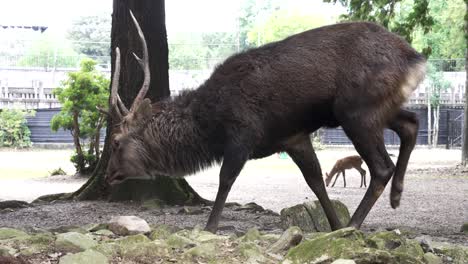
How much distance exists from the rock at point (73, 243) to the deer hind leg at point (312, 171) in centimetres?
240

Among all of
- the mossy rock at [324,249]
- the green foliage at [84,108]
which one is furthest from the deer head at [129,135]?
the green foliage at [84,108]

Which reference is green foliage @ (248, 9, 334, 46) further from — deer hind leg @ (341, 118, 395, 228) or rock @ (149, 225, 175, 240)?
rock @ (149, 225, 175, 240)

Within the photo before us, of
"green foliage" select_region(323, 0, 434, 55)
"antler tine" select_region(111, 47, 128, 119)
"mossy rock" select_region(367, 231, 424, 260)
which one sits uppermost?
"green foliage" select_region(323, 0, 434, 55)

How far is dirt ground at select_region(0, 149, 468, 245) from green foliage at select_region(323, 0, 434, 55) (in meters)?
2.54

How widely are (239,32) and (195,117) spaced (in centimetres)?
6092

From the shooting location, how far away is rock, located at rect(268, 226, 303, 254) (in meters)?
4.98

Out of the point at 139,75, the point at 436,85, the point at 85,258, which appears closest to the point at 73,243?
the point at 85,258

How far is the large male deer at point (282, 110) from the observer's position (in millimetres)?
6020

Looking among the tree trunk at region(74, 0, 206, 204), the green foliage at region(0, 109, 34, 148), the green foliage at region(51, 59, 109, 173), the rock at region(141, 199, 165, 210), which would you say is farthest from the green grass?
the rock at region(141, 199, 165, 210)

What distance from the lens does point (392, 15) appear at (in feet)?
38.4

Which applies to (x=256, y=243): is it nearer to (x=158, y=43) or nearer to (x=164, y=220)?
(x=164, y=220)

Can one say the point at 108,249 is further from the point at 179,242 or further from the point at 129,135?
the point at 129,135

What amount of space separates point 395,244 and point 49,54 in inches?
2162

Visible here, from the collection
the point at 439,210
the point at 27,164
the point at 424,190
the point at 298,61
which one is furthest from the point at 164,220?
the point at 27,164
